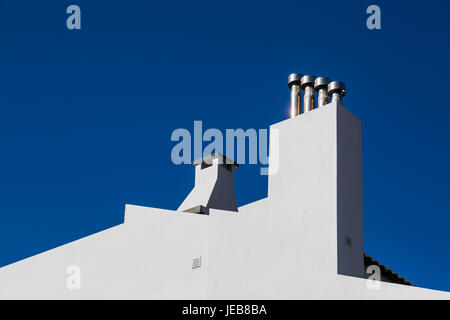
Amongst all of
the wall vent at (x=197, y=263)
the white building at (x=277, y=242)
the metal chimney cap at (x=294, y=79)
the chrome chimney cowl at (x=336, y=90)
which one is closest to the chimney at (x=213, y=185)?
the white building at (x=277, y=242)

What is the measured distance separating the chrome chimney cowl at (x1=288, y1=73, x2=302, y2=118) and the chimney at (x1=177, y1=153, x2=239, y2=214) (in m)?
5.27

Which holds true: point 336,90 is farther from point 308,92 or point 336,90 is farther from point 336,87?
point 308,92

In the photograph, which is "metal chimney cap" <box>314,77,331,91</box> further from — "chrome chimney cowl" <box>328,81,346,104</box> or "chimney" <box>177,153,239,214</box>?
"chimney" <box>177,153,239,214</box>

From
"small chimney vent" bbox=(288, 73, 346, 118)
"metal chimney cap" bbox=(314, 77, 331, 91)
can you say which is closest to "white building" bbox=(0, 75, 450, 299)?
"small chimney vent" bbox=(288, 73, 346, 118)

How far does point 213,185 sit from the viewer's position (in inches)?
765

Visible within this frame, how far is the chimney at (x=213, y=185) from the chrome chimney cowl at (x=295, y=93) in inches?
207

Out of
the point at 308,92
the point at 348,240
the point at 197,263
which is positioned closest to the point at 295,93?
the point at 308,92

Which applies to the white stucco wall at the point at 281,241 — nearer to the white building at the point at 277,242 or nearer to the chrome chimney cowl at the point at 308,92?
the white building at the point at 277,242

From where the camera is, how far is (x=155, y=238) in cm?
1516

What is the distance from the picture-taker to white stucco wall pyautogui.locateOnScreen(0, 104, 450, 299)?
39.3ft

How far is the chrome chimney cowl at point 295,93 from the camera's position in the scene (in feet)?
46.5
